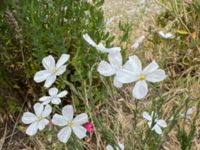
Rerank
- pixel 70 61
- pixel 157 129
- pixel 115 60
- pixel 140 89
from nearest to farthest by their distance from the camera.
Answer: pixel 140 89 → pixel 115 60 → pixel 157 129 → pixel 70 61

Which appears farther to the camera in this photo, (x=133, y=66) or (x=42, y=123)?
(x=42, y=123)

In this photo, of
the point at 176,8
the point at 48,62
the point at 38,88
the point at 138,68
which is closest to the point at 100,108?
the point at 38,88

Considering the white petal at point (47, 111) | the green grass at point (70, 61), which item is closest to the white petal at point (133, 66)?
the white petal at point (47, 111)

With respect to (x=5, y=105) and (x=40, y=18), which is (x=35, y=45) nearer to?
(x=40, y=18)

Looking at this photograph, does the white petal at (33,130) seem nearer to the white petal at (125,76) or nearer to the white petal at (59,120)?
the white petal at (59,120)

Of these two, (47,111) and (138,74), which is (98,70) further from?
(47,111)

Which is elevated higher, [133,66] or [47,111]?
[133,66]

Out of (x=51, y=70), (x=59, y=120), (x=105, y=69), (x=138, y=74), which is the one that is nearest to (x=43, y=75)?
(x=51, y=70)

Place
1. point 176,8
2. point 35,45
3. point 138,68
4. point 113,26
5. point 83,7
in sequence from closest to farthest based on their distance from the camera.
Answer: point 138,68 < point 35,45 < point 83,7 < point 176,8 < point 113,26
